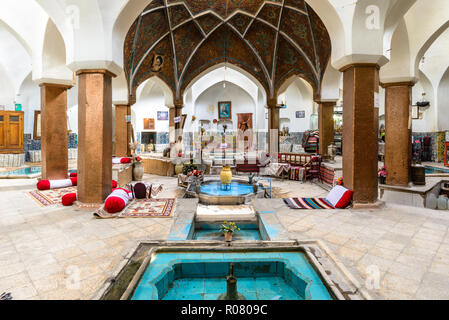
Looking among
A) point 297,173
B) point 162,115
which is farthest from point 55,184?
point 162,115

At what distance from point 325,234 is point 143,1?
19.0ft

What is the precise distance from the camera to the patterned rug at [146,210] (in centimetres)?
503

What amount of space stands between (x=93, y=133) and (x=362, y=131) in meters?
5.48

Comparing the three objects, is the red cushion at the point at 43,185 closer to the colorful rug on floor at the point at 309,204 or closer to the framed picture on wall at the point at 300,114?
the colorful rug on floor at the point at 309,204

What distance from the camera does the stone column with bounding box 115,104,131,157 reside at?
11.5 metres

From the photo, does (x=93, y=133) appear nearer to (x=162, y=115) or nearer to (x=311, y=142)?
(x=311, y=142)

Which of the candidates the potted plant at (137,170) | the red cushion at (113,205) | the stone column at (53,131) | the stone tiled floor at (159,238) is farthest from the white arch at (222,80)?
the red cushion at (113,205)

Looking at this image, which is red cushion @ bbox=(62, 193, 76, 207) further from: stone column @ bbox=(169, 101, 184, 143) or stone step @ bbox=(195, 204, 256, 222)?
stone column @ bbox=(169, 101, 184, 143)

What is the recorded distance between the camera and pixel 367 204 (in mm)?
5508

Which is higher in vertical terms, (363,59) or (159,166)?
(363,59)

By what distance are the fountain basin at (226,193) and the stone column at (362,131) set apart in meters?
2.77

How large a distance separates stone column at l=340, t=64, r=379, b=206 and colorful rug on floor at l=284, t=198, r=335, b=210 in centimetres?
62

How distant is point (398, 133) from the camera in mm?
7250

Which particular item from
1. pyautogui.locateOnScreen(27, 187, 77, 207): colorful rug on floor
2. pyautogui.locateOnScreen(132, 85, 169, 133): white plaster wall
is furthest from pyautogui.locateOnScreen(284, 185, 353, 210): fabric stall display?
pyautogui.locateOnScreen(132, 85, 169, 133): white plaster wall
